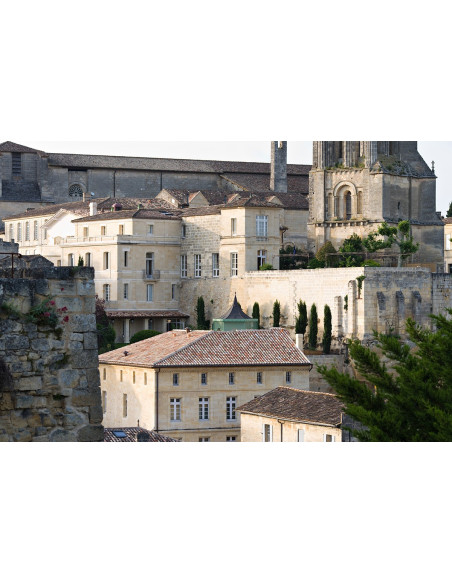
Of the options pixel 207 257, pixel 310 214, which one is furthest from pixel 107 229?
pixel 310 214

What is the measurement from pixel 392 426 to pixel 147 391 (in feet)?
98.4

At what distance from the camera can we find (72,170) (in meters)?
78.9

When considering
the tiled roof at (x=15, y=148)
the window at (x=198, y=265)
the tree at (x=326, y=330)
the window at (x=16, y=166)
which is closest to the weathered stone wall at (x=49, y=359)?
the tree at (x=326, y=330)

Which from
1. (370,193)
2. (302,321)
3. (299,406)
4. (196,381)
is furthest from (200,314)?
(299,406)

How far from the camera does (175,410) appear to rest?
1564 inches

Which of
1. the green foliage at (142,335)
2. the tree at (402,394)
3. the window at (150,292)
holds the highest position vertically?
the tree at (402,394)

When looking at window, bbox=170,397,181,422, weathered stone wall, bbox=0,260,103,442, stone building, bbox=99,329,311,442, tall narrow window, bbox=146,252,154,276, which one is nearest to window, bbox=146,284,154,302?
tall narrow window, bbox=146,252,154,276

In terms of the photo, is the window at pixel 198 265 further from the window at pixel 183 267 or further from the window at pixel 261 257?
the window at pixel 261 257

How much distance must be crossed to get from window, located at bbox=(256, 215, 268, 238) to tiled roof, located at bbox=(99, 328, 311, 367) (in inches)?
532

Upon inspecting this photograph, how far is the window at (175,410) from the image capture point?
130 feet

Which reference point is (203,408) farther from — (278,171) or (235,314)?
(278,171)

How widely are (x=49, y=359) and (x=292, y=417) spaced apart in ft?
74.3

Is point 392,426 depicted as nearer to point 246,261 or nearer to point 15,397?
point 15,397

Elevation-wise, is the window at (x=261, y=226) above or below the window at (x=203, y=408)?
above
